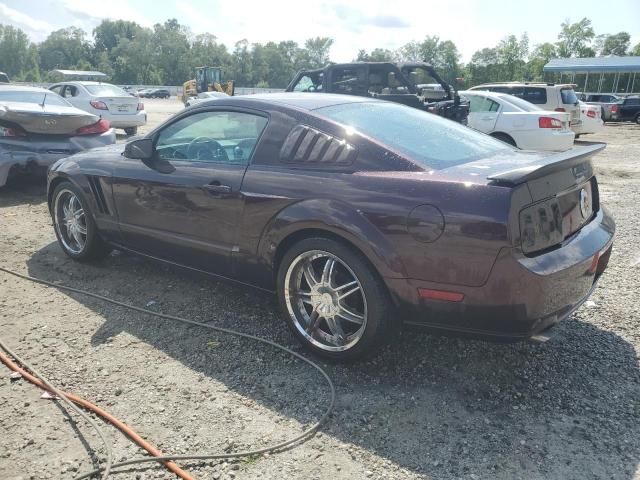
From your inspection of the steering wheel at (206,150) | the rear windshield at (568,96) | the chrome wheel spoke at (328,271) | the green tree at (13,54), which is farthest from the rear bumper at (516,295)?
the green tree at (13,54)

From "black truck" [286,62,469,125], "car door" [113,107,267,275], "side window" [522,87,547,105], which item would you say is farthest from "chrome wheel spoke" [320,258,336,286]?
"side window" [522,87,547,105]

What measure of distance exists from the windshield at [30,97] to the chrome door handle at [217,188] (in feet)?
18.7

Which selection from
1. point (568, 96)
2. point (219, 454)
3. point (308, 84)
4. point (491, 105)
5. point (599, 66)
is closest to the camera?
point (219, 454)

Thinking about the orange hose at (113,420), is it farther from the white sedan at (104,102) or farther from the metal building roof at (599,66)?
the metal building roof at (599,66)

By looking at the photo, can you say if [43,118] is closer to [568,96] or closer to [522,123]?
[522,123]

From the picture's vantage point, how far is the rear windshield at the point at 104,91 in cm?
1416

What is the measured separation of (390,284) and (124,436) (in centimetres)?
146

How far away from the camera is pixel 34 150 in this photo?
22.0 feet

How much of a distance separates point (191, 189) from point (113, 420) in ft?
5.11

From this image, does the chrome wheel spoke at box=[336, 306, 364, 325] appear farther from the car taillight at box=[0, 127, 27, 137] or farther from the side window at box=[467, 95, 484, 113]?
the side window at box=[467, 95, 484, 113]

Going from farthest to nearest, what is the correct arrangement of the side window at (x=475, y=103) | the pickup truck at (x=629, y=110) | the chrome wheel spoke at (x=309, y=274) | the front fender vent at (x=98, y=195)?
the pickup truck at (x=629, y=110) < the side window at (x=475, y=103) < the front fender vent at (x=98, y=195) < the chrome wheel spoke at (x=309, y=274)

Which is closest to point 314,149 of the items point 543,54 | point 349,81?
point 349,81

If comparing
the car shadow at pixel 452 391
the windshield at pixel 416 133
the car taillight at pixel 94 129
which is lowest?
the car shadow at pixel 452 391

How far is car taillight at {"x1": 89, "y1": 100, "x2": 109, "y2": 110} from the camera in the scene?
1380cm
